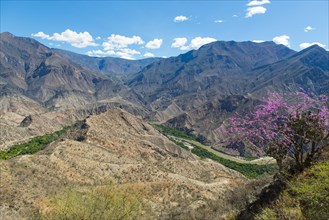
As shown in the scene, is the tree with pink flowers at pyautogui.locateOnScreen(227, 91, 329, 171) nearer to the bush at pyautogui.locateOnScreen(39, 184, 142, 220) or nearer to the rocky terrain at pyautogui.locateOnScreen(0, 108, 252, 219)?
the bush at pyautogui.locateOnScreen(39, 184, 142, 220)

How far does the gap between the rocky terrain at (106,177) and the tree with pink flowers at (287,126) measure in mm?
10115

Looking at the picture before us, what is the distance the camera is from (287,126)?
20953mm

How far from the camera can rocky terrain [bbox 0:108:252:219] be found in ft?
145

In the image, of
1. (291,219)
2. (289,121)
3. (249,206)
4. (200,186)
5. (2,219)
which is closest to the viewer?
(291,219)

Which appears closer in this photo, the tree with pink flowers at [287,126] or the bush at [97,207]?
the tree with pink flowers at [287,126]

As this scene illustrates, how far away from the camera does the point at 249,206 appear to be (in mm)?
25453

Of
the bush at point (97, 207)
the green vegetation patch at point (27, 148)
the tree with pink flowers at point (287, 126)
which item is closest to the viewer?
the tree with pink flowers at point (287, 126)

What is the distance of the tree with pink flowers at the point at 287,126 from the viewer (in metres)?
19.1

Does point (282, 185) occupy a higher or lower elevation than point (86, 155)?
higher

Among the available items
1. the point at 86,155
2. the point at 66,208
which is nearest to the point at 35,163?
the point at 86,155

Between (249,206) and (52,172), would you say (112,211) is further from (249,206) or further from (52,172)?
(52,172)

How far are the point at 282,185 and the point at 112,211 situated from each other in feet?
36.9

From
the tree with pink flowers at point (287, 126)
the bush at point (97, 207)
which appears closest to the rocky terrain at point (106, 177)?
the bush at point (97, 207)

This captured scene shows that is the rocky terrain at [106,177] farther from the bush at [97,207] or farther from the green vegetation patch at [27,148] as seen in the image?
the green vegetation patch at [27,148]
